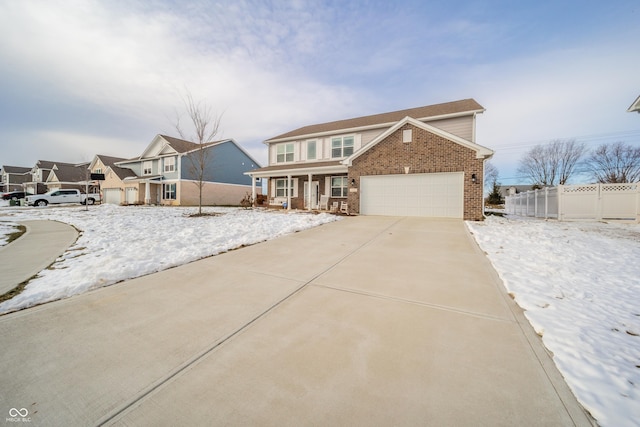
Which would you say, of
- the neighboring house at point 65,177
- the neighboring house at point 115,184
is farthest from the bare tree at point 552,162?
the neighboring house at point 65,177

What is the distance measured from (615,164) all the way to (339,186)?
36.9m

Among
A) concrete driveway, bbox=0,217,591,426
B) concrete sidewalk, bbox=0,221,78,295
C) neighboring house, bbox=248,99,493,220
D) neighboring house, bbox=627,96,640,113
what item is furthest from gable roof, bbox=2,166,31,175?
neighboring house, bbox=627,96,640,113

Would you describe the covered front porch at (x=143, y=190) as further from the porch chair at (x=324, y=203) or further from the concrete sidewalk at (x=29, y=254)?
the porch chair at (x=324, y=203)

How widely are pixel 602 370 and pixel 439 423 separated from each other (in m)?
1.55

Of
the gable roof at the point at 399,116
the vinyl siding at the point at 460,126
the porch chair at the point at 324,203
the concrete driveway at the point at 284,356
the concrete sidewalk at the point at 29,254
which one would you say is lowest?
the concrete driveway at the point at 284,356

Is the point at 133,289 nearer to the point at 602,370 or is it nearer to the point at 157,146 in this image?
the point at 602,370

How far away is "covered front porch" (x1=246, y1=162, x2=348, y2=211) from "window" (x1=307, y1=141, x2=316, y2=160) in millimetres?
956

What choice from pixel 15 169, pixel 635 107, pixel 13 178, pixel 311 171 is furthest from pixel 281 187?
pixel 15 169

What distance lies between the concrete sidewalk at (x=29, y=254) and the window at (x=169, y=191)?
57.1ft

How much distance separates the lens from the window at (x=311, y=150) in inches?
682

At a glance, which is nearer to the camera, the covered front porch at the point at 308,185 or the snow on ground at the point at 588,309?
the snow on ground at the point at 588,309

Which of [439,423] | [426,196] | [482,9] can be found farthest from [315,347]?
[482,9]

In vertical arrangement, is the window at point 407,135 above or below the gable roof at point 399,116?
below

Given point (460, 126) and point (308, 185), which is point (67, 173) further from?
point (460, 126)
